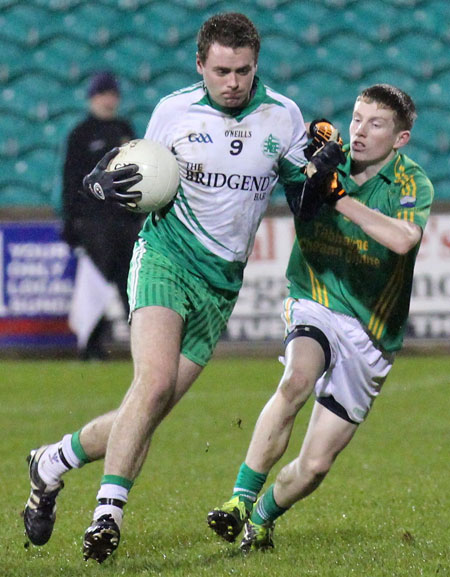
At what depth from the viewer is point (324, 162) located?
452 cm

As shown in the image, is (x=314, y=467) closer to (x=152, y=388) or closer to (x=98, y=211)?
(x=152, y=388)

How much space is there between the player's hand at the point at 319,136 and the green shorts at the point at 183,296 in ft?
2.19

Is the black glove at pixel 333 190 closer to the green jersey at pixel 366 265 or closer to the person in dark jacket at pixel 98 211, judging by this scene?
the green jersey at pixel 366 265

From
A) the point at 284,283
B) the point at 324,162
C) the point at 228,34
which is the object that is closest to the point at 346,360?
the point at 324,162

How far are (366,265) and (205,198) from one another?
29.5 inches

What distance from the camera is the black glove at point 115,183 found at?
455 centimetres

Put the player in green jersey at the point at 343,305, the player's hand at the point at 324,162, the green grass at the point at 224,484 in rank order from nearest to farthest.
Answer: the green grass at the point at 224,484 → the player's hand at the point at 324,162 → the player in green jersey at the point at 343,305

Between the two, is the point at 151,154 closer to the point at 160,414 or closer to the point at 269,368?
the point at 160,414

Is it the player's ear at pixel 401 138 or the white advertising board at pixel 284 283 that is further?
the white advertising board at pixel 284 283

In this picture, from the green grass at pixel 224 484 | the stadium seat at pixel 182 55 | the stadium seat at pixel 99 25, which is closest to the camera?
the green grass at pixel 224 484

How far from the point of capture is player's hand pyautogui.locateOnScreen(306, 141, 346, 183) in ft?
14.8

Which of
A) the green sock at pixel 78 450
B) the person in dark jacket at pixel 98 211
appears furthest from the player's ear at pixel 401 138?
Answer: the person in dark jacket at pixel 98 211

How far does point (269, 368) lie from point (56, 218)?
2.43 m

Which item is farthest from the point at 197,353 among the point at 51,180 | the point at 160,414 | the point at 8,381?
the point at 51,180
